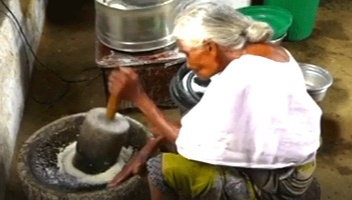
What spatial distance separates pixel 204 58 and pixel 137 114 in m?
1.01

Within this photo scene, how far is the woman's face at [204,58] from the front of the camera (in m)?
1.89

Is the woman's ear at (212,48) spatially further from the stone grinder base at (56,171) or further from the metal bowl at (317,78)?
the metal bowl at (317,78)

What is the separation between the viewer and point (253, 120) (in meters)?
1.83

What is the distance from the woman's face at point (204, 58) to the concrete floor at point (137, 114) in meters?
0.81

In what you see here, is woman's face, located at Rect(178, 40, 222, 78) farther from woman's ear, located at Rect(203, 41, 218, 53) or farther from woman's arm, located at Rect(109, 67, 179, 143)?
woman's arm, located at Rect(109, 67, 179, 143)

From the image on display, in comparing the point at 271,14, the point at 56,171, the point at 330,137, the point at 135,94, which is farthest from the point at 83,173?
the point at 271,14

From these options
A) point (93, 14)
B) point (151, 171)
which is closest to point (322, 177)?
point (151, 171)

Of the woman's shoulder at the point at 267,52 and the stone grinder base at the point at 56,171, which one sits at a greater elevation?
the woman's shoulder at the point at 267,52

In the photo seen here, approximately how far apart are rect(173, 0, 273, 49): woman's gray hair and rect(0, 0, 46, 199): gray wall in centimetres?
94

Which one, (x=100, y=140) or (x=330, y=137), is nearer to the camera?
(x=100, y=140)

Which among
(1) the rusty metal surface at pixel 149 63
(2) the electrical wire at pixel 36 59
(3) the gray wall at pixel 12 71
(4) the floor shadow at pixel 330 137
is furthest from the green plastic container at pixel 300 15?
(3) the gray wall at pixel 12 71

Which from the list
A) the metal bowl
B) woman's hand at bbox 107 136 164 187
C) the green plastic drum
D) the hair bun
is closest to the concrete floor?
the metal bowl

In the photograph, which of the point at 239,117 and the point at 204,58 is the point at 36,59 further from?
the point at 239,117

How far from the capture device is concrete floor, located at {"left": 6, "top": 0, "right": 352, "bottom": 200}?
2600mm
